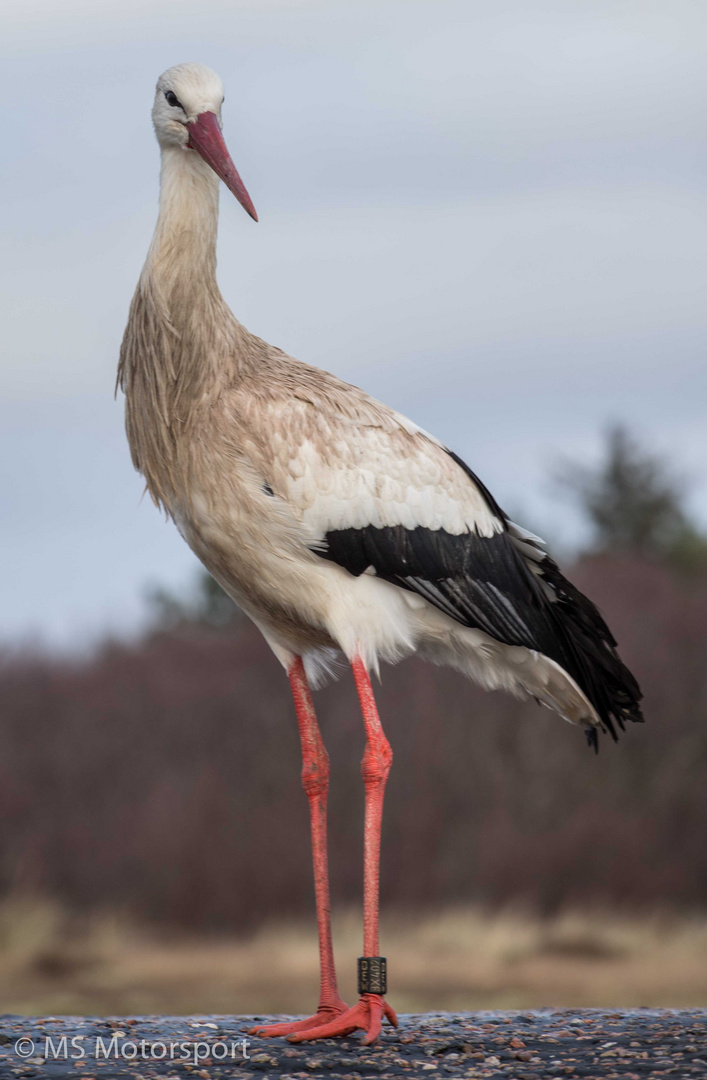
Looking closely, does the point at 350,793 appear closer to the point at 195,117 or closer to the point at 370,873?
the point at 370,873

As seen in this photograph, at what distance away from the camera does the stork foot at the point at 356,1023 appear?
25.5 feet

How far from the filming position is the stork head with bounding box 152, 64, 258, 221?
7945 mm

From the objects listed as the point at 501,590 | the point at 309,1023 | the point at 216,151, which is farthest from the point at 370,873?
the point at 216,151

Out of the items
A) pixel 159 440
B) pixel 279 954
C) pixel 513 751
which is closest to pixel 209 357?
pixel 159 440

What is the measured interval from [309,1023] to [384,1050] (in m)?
0.68

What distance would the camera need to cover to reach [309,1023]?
8.10m

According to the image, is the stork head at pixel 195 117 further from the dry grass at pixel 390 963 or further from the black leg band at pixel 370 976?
the dry grass at pixel 390 963

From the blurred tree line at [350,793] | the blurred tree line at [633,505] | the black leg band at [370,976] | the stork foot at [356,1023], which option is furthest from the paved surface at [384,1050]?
the blurred tree line at [633,505]

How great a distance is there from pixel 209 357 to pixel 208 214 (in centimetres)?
83

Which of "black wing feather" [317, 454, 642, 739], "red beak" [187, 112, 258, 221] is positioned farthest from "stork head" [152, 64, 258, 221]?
"black wing feather" [317, 454, 642, 739]

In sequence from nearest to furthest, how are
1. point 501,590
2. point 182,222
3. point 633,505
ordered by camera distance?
1. point 182,222
2. point 501,590
3. point 633,505

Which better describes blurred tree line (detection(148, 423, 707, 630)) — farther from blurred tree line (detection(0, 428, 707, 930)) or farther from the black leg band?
the black leg band

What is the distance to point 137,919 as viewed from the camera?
2748cm

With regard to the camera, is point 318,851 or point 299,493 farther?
point 318,851
